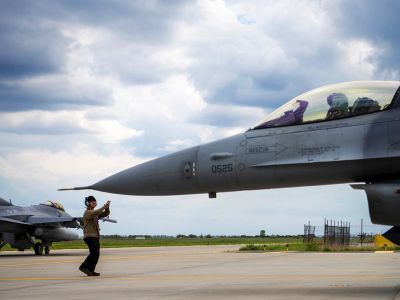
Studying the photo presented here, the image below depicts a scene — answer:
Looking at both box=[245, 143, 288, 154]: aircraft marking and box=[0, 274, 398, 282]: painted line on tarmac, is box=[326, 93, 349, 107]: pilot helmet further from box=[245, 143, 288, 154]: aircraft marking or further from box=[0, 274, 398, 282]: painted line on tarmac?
box=[0, 274, 398, 282]: painted line on tarmac

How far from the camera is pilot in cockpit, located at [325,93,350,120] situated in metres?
9.84

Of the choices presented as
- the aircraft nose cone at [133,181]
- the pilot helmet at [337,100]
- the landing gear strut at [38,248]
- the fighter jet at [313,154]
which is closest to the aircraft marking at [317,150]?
the fighter jet at [313,154]

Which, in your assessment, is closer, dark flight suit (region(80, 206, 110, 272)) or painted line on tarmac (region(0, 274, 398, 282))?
painted line on tarmac (region(0, 274, 398, 282))

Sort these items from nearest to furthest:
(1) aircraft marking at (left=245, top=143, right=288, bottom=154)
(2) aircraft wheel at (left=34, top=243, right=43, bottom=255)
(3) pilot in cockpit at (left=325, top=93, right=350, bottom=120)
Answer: (3) pilot in cockpit at (left=325, top=93, right=350, bottom=120)
(1) aircraft marking at (left=245, top=143, right=288, bottom=154)
(2) aircraft wheel at (left=34, top=243, right=43, bottom=255)

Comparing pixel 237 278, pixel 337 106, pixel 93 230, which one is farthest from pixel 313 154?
pixel 93 230

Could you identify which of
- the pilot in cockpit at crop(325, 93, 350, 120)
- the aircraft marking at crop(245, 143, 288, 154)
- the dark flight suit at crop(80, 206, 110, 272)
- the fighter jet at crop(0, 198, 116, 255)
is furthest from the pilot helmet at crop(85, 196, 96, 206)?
the fighter jet at crop(0, 198, 116, 255)

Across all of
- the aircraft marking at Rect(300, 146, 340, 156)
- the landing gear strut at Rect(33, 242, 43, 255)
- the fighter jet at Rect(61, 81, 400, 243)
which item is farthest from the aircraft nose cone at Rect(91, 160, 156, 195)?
the landing gear strut at Rect(33, 242, 43, 255)

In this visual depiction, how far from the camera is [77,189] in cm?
1109

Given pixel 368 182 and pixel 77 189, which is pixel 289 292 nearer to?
pixel 368 182

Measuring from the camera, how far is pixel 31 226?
30.5 meters

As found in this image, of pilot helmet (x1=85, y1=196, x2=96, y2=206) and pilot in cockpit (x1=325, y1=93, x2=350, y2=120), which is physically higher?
pilot in cockpit (x1=325, y1=93, x2=350, y2=120)

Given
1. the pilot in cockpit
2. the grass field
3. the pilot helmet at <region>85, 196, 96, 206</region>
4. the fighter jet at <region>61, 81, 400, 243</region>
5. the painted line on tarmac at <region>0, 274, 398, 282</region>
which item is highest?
the pilot in cockpit

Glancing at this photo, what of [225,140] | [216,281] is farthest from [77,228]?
[225,140]

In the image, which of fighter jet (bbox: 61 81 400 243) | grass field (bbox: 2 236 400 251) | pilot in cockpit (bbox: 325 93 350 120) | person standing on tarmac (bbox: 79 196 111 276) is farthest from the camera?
grass field (bbox: 2 236 400 251)
